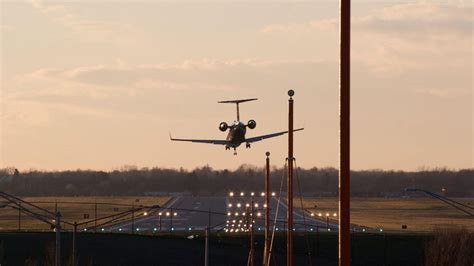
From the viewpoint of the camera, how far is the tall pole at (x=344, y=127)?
25219 millimetres

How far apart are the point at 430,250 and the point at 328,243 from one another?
1722 centimetres

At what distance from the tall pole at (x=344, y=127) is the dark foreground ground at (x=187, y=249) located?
2885 inches

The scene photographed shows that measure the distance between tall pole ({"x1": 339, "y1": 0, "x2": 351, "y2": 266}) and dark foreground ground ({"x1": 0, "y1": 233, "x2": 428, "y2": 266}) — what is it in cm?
7327

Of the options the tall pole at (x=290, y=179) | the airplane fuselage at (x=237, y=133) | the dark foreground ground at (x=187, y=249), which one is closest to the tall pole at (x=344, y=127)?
the tall pole at (x=290, y=179)

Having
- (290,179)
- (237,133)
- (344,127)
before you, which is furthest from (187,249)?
(344,127)

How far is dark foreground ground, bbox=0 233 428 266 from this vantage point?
10569cm

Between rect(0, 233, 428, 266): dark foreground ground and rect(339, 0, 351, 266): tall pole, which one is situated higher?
rect(339, 0, 351, 266): tall pole

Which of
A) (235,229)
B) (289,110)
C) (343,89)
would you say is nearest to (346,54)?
(343,89)

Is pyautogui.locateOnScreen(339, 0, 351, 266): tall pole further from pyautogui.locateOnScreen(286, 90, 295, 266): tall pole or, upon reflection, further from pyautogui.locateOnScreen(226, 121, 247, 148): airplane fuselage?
pyautogui.locateOnScreen(226, 121, 247, 148): airplane fuselage

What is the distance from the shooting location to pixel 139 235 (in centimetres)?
12306


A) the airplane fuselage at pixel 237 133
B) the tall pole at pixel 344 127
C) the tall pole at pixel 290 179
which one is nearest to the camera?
the tall pole at pixel 344 127

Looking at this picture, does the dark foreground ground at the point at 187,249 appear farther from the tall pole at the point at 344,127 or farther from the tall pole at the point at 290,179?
the tall pole at the point at 344,127

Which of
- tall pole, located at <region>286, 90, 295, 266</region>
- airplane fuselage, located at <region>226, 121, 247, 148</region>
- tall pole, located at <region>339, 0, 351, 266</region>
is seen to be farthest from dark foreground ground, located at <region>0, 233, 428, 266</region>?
tall pole, located at <region>339, 0, 351, 266</region>

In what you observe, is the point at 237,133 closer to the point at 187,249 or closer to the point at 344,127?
the point at 187,249
